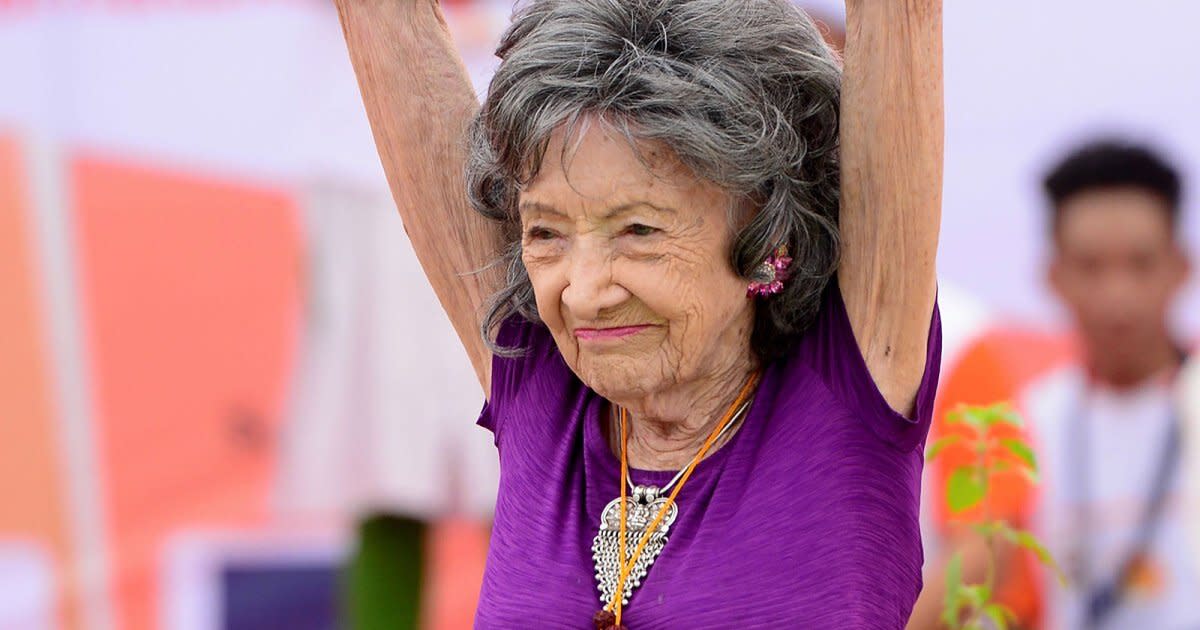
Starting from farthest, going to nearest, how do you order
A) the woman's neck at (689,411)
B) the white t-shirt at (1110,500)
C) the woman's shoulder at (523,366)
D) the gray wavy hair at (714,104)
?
the white t-shirt at (1110,500) → the woman's shoulder at (523,366) → the woman's neck at (689,411) → the gray wavy hair at (714,104)

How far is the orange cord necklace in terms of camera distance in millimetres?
1795

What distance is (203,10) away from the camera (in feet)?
17.0

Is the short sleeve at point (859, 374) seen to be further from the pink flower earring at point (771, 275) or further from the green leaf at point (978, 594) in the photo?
the green leaf at point (978, 594)

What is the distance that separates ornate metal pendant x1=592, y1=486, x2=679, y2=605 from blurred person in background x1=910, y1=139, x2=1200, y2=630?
92.6 inches

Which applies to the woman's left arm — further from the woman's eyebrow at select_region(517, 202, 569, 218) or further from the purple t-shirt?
the woman's eyebrow at select_region(517, 202, 569, 218)

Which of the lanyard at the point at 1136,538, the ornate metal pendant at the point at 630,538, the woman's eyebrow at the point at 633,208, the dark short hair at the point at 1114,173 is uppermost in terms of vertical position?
the dark short hair at the point at 1114,173

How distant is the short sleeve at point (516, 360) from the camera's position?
6.67 feet

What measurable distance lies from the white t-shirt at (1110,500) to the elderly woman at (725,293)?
2470mm

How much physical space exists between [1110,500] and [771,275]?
108 inches

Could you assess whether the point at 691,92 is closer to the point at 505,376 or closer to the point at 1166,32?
the point at 505,376

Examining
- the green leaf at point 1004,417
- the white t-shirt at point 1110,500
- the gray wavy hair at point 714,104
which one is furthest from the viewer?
the white t-shirt at point 1110,500

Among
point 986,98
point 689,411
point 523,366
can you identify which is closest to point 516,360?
point 523,366

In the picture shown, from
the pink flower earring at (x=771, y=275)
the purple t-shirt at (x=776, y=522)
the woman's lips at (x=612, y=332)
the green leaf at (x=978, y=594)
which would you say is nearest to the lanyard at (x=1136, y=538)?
the green leaf at (x=978, y=594)

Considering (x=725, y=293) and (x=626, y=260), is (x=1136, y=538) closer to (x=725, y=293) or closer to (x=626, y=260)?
(x=725, y=293)
